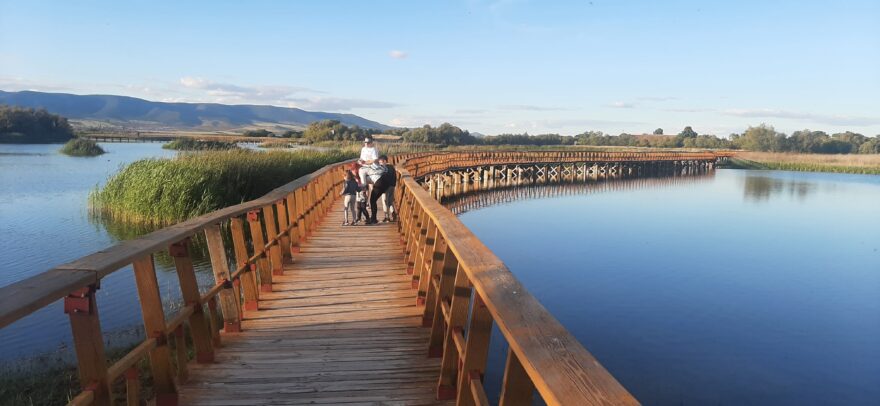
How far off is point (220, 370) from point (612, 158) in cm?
5624

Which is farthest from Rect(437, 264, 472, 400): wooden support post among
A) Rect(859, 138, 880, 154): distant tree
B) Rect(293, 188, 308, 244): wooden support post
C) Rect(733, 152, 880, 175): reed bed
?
Rect(859, 138, 880, 154): distant tree

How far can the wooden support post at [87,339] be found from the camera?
2477 mm

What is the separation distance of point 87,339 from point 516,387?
5.64 feet

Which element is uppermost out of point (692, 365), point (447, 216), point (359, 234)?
point (447, 216)

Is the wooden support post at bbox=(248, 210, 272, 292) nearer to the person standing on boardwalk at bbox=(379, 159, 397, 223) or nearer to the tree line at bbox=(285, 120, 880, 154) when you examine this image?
the person standing on boardwalk at bbox=(379, 159, 397, 223)

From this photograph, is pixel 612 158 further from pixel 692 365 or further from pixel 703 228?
pixel 692 365

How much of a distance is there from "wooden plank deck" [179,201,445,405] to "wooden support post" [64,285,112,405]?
1.13 m

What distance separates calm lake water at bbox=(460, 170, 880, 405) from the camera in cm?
938

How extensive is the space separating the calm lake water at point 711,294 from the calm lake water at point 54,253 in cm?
554

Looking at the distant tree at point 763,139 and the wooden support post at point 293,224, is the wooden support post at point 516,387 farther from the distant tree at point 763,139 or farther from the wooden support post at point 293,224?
the distant tree at point 763,139

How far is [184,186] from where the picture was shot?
51.9ft

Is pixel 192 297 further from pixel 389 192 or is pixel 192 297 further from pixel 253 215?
pixel 389 192

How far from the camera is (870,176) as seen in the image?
5775cm

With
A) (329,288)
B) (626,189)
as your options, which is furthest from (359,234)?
(626,189)
